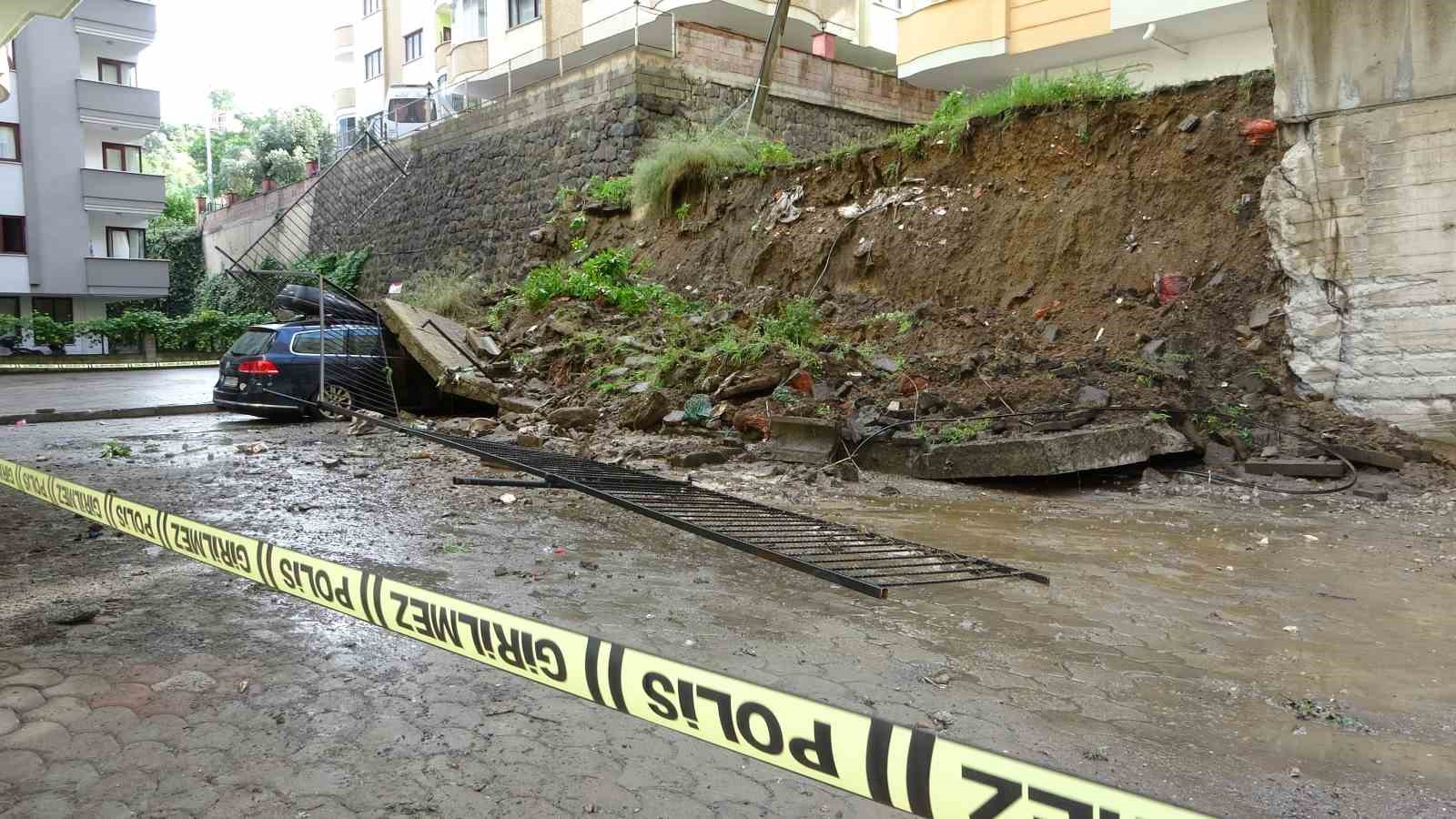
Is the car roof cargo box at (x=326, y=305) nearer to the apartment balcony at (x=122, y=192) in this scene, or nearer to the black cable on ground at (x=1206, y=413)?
the black cable on ground at (x=1206, y=413)

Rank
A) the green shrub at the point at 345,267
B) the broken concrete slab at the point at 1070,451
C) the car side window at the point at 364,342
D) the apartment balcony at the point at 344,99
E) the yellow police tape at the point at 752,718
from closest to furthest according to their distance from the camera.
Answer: the yellow police tape at the point at 752,718
the broken concrete slab at the point at 1070,451
the car side window at the point at 364,342
the green shrub at the point at 345,267
the apartment balcony at the point at 344,99

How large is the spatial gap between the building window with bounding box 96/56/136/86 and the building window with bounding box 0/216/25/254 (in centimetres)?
576

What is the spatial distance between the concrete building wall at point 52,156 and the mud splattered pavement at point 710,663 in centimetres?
2746

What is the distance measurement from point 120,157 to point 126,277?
15.4ft

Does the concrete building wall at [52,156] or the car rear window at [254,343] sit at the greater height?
the concrete building wall at [52,156]

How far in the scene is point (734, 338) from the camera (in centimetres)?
1152

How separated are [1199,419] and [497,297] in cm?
1288

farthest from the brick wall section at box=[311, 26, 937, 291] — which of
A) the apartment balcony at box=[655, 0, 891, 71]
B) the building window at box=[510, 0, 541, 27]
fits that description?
the building window at box=[510, 0, 541, 27]

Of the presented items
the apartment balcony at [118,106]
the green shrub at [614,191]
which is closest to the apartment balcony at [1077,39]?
the green shrub at [614,191]

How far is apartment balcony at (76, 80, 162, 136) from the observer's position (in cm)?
2914

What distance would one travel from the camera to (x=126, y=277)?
30.0 m

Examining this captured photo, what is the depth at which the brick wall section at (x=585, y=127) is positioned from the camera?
18406 millimetres

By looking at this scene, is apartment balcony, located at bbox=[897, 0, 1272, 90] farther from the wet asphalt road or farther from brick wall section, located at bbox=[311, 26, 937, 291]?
the wet asphalt road

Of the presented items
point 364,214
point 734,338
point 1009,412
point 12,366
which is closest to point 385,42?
point 364,214
